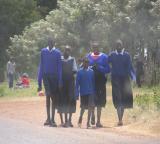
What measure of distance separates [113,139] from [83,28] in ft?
97.7

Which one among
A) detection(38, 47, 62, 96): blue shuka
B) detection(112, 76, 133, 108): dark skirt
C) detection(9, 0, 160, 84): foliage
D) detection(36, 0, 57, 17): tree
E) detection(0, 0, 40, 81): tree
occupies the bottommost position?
detection(112, 76, 133, 108): dark skirt

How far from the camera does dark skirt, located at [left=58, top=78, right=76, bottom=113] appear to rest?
1502 centimetres

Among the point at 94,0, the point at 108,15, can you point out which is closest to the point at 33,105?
the point at 108,15

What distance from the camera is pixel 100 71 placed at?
15133 millimetres

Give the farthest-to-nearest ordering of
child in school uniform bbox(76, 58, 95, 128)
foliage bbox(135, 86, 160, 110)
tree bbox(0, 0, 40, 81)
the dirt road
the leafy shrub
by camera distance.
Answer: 1. tree bbox(0, 0, 40, 81)
2. the leafy shrub
3. foliage bbox(135, 86, 160, 110)
4. child in school uniform bbox(76, 58, 95, 128)
5. the dirt road

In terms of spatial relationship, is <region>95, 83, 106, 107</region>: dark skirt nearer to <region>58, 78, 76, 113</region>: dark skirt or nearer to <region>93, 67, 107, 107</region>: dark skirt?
<region>93, 67, 107, 107</region>: dark skirt

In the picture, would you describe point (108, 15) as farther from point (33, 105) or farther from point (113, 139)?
point (113, 139)

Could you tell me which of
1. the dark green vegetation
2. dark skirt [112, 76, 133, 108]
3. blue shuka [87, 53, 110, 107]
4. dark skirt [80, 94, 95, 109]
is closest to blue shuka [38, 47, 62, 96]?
dark skirt [80, 94, 95, 109]

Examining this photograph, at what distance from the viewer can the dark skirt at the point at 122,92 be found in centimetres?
1523

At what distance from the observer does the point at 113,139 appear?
12.5 meters

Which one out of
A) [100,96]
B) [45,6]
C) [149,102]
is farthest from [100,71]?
[45,6]

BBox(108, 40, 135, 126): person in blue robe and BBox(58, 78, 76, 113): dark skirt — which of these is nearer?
BBox(58, 78, 76, 113): dark skirt

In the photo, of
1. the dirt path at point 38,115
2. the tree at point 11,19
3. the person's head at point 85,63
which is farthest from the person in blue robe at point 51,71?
the tree at point 11,19

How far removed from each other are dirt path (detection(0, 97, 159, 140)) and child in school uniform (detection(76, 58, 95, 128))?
0.55 metres
